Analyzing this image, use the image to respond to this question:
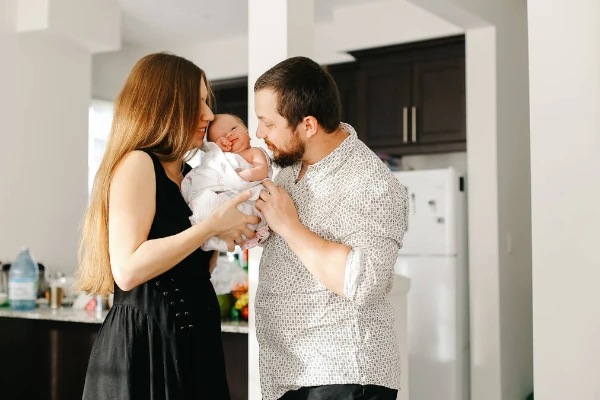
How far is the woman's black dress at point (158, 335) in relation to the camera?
1650 mm

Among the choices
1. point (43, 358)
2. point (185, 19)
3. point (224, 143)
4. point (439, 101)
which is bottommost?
point (43, 358)

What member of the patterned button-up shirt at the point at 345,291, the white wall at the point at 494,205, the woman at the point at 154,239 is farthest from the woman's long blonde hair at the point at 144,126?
the white wall at the point at 494,205

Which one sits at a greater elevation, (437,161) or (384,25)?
(384,25)

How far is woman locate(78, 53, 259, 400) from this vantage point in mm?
1609

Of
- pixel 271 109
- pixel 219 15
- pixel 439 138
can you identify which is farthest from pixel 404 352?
pixel 219 15

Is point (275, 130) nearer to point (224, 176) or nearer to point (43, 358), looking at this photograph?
point (224, 176)

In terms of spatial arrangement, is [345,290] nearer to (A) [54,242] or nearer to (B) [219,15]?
(A) [54,242]

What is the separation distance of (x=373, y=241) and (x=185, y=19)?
4523 mm

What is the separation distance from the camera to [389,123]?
5293 mm

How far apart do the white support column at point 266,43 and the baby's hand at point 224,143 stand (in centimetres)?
61

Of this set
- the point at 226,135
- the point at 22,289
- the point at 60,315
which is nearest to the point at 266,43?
the point at 226,135

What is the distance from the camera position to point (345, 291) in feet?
4.71

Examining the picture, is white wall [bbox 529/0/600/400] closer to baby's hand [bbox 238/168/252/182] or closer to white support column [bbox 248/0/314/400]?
white support column [bbox 248/0/314/400]

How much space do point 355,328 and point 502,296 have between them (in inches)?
124
